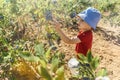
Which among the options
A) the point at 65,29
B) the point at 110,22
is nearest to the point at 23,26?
the point at 65,29

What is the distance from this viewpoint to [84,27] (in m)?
2.39

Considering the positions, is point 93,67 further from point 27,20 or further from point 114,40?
point 114,40

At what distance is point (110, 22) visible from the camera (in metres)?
4.93

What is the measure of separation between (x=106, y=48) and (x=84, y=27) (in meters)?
1.51

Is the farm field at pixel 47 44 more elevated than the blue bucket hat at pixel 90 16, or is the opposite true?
the blue bucket hat at pixel 90 16

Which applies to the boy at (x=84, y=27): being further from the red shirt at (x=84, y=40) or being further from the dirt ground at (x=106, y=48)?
the dirt ground at (x=106, y=48)

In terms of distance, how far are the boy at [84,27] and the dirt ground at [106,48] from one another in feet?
2.24

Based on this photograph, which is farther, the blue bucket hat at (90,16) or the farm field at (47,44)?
the blue bucket hat at (90,16)

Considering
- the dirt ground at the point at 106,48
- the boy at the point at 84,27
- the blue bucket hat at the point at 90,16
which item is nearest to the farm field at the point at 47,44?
the dirt ground at the point at 106,48

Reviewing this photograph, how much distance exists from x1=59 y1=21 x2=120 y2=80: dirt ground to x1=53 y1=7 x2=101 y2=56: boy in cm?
68

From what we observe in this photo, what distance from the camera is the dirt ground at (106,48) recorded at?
327cm

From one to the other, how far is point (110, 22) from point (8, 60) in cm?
311

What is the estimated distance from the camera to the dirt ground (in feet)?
10.7

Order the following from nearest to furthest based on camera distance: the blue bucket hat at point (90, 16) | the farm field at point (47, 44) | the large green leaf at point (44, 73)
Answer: the large green leaf at point (44, 73) < the farm field at point (47, 44) < the blue bucket hat at point (90, 16)
